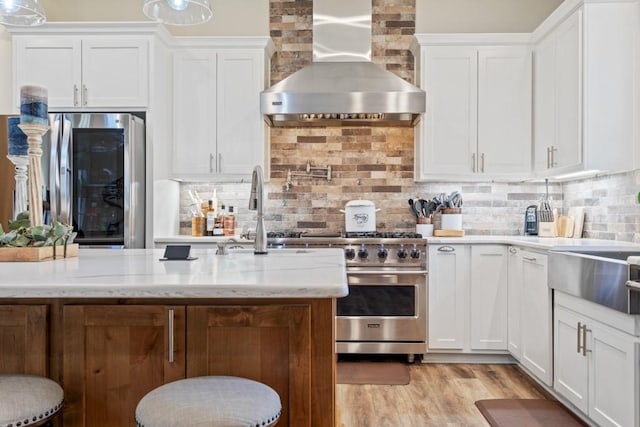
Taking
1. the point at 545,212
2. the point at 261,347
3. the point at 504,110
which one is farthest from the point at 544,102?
the point at 261,347

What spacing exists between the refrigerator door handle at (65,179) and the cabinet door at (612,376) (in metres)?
3.23

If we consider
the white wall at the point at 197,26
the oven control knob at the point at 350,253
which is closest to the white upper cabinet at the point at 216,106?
the white wall at the point at 197,26

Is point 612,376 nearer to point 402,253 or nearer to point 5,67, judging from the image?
point 402,253

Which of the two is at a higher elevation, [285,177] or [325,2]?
[325,2]

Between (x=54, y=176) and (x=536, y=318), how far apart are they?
10.8 ft

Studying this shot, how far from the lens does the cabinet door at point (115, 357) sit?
1.43 metres

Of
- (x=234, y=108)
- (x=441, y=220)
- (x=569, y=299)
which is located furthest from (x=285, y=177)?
(x=569, y=299)

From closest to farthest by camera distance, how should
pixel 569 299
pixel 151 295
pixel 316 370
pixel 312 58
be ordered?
1. pixel 151 295
2. pixel 316 370
3. pixel 569 299
4. pixel 312 58

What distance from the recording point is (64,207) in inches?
130

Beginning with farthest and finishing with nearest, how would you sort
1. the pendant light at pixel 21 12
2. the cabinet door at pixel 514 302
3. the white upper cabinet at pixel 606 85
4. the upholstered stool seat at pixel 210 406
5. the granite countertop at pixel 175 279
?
1. the cabinet door at pixel 514 302
2. the white upper cabinet at pixel 606 85
3. the pendant light at pixel 21 12
4. the granite countertop at pixel 175 279
5. the upholstered stool seat at pixel 210 406

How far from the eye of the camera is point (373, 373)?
10.9 ft

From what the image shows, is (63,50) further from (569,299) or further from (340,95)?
(569,299)

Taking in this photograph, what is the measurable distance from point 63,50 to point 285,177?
76.5 inches

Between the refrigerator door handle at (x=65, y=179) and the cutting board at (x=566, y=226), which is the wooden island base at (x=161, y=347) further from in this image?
the cutting board at (x=566, y=226)
